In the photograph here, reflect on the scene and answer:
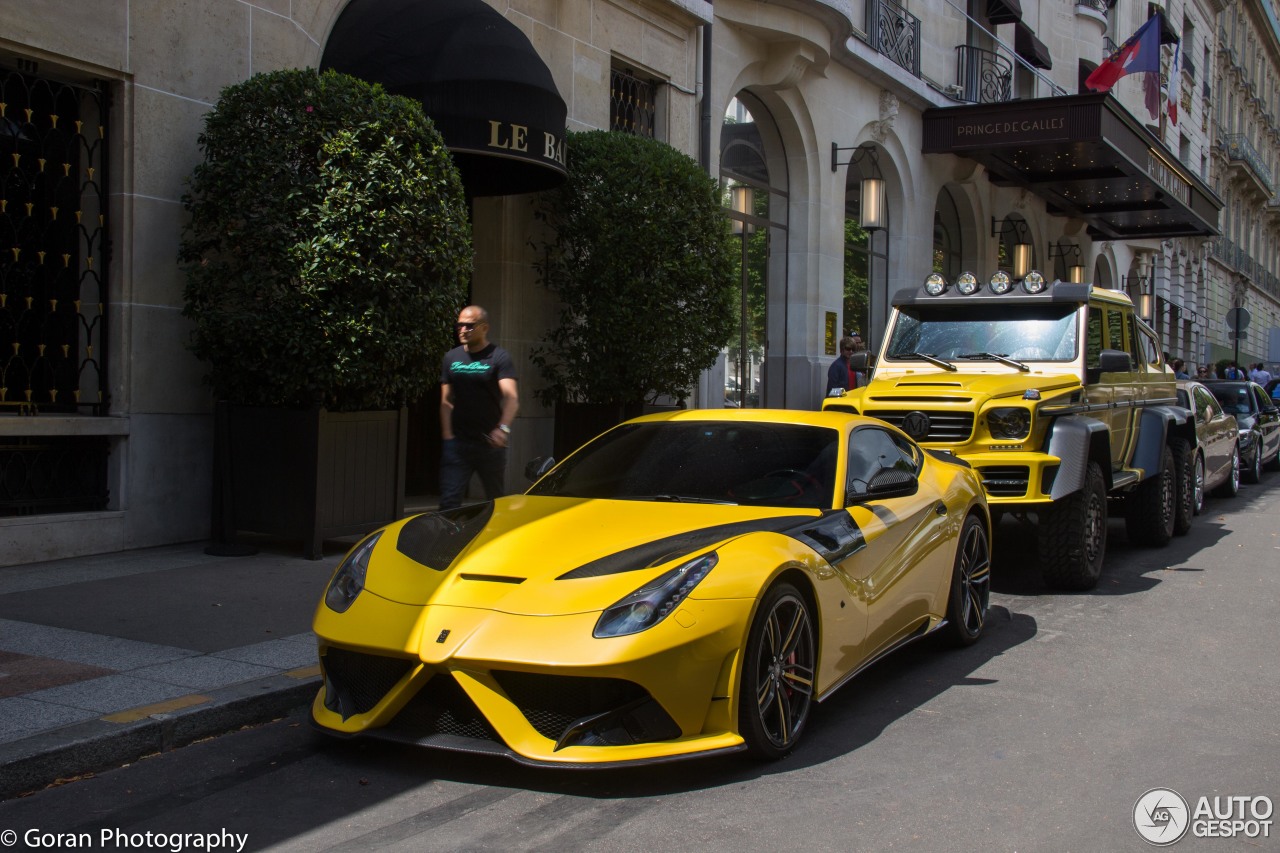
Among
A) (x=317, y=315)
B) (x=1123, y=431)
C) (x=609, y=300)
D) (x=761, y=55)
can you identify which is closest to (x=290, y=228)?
(x=317, y=315)

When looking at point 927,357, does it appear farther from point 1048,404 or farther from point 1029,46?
point 1029,46

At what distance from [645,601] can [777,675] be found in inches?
27.2

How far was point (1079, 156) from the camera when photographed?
2473cm

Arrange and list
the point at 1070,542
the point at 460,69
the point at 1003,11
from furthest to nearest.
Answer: the point at 1003,11 → the point at 460,69 → the point at 1070,542

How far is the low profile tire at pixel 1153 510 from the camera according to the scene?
10.9 metres

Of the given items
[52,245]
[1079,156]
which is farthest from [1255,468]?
[52,245]

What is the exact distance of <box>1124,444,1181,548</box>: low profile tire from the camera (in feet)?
35.8

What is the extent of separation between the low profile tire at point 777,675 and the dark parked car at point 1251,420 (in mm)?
15797

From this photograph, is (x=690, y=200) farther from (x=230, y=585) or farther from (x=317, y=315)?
(x=230, y=585)

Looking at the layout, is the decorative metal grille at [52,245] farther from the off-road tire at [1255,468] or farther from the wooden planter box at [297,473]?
the off-road tire at [1255,468]

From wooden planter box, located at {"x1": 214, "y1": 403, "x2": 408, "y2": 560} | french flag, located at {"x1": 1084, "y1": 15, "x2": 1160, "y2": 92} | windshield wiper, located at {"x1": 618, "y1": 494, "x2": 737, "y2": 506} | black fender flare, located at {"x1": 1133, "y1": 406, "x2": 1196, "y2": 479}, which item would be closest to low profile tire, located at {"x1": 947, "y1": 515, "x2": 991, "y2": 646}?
windshield wiper, located at {"x1": 618, "y1": 494, "x2": 737, "y2": 506}

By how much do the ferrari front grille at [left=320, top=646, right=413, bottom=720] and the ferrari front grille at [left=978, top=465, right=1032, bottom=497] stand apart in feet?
17.1

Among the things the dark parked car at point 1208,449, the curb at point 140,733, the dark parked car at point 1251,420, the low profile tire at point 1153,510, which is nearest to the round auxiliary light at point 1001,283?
the low profile tire at point 1153,510

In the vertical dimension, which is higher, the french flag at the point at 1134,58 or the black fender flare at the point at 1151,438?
the french flag at the point at 1134,58
